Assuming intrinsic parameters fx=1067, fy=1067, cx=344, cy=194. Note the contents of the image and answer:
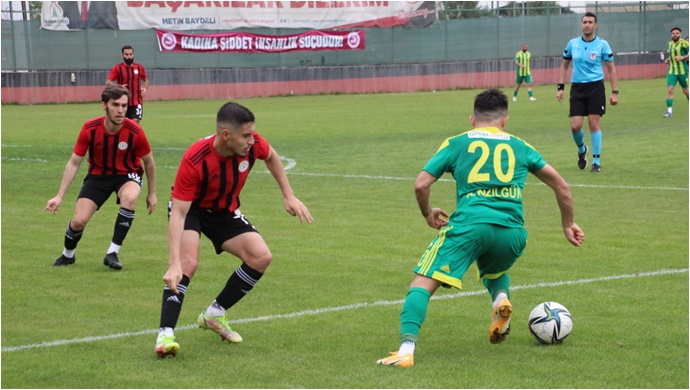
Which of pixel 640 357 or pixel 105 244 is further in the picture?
pixel 105 244

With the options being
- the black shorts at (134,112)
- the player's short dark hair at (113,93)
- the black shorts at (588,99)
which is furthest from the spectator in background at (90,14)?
the player's short dark hair at (113,93)

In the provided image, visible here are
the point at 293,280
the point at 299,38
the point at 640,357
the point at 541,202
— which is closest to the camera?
the point at 640,357

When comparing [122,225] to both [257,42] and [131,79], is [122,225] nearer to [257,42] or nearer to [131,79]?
[131,79]

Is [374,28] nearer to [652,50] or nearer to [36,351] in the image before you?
[652,50]

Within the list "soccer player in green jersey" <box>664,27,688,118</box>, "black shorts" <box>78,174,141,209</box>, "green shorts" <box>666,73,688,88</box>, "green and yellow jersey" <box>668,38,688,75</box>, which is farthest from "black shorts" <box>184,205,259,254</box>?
"green and yellow jersey" <box>668,38,688,75</box>

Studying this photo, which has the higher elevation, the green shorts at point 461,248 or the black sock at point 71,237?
the green shorts at point 461,248

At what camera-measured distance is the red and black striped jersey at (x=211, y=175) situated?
6.58m

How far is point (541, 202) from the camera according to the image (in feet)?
43.9

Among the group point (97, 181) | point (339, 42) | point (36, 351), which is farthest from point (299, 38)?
point (36, 351)

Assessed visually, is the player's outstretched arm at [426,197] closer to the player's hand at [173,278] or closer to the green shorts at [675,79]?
the player's hand at [173,278]

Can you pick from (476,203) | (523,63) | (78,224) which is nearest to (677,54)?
(523,63)

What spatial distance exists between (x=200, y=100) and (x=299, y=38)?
6.48 meters

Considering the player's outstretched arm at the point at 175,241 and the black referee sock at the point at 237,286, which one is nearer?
the player's outstretched arm at the point at 175,241

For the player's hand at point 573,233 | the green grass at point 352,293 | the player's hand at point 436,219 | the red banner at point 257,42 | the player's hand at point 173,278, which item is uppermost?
the red banner at point 257,42
